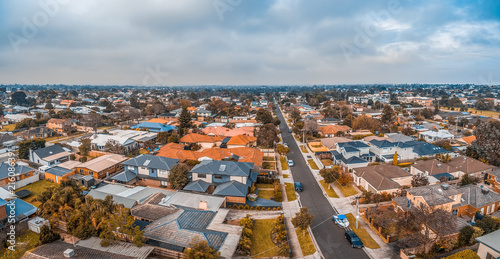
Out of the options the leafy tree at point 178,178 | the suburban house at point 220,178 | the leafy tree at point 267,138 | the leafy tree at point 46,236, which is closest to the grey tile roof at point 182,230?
the suburban house at point 220,178

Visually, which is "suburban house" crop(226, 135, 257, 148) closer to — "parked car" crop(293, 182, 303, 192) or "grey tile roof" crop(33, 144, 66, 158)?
"parked car" crop(293, 182, 303, 192)

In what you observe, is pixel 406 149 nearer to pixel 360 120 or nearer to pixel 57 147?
pixel 360 120

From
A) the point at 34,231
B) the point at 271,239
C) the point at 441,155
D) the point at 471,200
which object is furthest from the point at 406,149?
the point at 34,231

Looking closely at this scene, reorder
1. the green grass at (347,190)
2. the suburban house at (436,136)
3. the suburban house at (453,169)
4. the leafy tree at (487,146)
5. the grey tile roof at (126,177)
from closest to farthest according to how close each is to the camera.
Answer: the green grass at (347,190)
the grey tile roof at (126,177)
the suburban house at (453,169)
the leafy tree at (487,146)
the suburban house at (436,136)

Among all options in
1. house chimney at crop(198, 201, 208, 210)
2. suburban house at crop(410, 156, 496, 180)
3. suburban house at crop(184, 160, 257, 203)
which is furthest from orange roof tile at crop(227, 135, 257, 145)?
suburban house at crop(410, 156, 496, 180)

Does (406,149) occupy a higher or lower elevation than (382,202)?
higher

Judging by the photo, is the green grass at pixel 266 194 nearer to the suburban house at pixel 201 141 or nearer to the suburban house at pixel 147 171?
the suburban house at pixel 147 171
